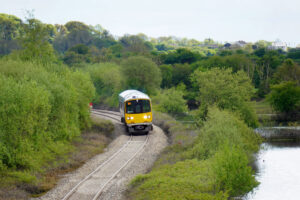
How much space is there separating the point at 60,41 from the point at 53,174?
425ft

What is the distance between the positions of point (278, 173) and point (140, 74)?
39.7 metres

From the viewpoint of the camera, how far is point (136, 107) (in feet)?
101

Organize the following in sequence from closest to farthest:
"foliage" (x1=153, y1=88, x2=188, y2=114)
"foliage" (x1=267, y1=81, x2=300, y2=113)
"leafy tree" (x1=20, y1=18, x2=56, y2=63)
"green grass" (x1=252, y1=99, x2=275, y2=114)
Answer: "leafy tree" (x1=20, y1=18, x2=56, y2=63), "foliage" (x1=267, y1=81, x2=300, y2=113), "foliage" (x1=153, y1=88, x2=188, y2=114), "green grass" (x1=252, y1=99, x2=275, y2=114)

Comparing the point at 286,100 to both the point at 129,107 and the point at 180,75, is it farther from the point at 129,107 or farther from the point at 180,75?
the point at 180,75

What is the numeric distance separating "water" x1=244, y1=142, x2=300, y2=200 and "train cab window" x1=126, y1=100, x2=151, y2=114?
1009cm

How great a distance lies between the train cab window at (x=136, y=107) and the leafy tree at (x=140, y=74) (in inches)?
1215

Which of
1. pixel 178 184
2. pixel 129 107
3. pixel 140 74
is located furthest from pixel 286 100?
pixel 178 184

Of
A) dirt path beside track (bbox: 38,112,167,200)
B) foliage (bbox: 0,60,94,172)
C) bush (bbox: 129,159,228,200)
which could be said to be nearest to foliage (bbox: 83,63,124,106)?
foliage (bbox: 0,60,94,172)

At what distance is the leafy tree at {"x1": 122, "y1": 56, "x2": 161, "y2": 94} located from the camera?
61.8 metres

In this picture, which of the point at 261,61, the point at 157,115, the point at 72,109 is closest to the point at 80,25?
the point at 261,61

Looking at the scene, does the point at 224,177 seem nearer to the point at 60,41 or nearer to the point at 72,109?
the point at 72,109

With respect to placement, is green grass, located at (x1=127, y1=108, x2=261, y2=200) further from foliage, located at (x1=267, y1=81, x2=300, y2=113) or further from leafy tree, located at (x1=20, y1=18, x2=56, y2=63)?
foliage, located at (x1=267, y1=81, x2=300, y2=113)

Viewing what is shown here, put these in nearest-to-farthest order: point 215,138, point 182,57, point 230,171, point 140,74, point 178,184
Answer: point 178,184 → point 230,171 → point 215,138 → point 140,74 → point 182,57

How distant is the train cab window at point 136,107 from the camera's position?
30.8 m
